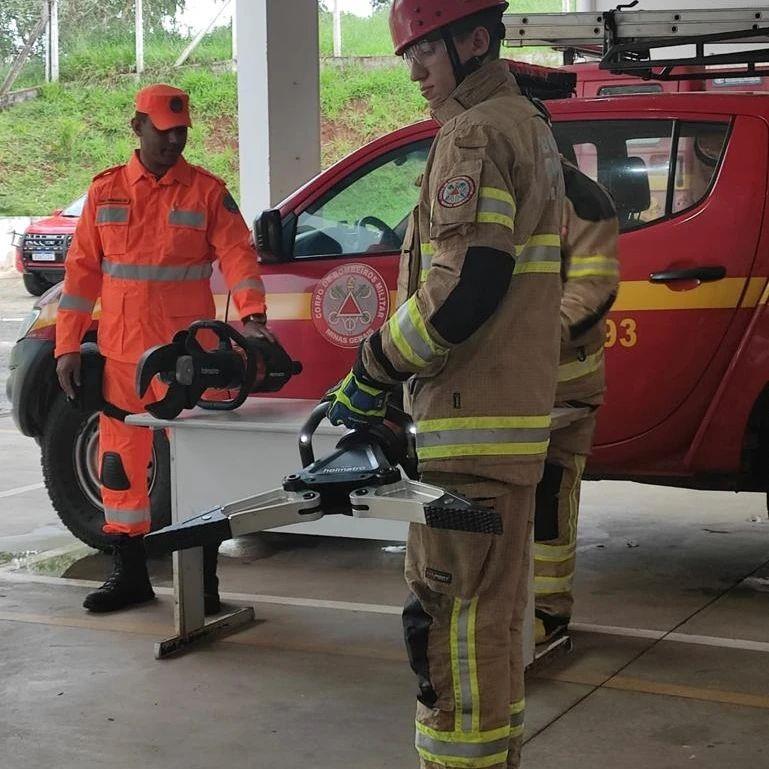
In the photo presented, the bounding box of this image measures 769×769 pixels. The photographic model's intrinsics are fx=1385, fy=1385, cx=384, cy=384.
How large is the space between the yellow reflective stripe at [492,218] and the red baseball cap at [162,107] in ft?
8.52

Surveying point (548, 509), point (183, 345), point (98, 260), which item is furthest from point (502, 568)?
point (98, 260)

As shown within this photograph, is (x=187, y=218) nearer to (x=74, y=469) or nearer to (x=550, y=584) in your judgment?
(x=74, y=469)

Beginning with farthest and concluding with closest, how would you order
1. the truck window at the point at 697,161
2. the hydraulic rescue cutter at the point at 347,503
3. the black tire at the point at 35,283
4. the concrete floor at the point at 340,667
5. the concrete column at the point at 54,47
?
1. the concrete column at the point at 54,47
2. the black tire at the point at 35,283
3. the truck window at the point at 697,161
4. the concrete floor at the point at 340,667
5. the hydraulic rescue cutter at the point at 347,503

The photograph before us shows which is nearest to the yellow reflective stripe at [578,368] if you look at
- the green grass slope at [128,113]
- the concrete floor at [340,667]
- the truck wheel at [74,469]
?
the concrete floor at [340,667]

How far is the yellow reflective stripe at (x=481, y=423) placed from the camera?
3.04m

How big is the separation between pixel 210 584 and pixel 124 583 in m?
0.38

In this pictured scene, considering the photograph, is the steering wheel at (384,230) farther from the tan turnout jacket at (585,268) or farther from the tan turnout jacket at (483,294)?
the tan turnout jacket at (483,294)

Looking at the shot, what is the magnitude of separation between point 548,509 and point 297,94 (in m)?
4.35

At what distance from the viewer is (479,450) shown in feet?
9.98

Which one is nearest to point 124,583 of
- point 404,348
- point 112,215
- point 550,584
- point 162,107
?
point 112,215

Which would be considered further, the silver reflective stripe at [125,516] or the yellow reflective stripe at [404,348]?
the silver reflective stripe at [125,516]

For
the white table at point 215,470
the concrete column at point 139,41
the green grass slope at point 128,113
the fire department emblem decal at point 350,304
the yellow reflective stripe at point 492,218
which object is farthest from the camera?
the concrete column at point 139,41

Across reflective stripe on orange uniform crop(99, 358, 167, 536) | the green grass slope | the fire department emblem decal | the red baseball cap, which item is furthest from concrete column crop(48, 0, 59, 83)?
reflective stripe on orange uniform crop(99, 358, 167, 536)

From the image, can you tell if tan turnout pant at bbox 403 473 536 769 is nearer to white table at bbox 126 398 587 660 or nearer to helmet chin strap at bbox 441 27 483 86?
helmet chin strap at bbox 441 27 483 86
